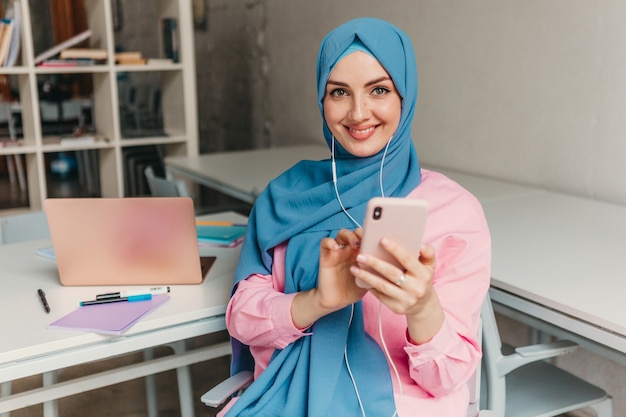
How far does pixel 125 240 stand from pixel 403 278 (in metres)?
0.79

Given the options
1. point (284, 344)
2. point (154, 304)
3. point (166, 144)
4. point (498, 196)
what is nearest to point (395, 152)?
point (284, 344)

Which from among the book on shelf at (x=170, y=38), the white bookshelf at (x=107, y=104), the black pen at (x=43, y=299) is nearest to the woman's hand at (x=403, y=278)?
the black pen at (x=43, y=299)

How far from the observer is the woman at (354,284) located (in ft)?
3.83

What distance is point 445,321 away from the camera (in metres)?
1.13

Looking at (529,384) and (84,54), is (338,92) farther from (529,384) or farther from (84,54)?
(84,54)

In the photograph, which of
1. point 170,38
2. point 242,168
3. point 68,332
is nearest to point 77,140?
point 170,38

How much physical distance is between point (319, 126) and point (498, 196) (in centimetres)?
178

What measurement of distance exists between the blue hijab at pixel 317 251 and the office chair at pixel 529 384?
1.04ft

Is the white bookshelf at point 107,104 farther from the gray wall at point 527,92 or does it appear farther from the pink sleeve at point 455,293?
the pink sleeve at point 455,293

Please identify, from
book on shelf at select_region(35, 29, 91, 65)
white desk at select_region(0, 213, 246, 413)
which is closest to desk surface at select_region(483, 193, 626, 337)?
white desk at select_region(0, 213, 246, 413)

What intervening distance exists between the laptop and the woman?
0.74 ft

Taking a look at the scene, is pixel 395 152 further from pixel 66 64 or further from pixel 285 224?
pixel 66 64

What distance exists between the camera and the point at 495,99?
8.91ft

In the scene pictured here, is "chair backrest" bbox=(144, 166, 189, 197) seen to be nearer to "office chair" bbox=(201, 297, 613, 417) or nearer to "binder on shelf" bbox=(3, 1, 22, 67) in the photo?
"office chair" bbox=(201, 297, 613, 417)
